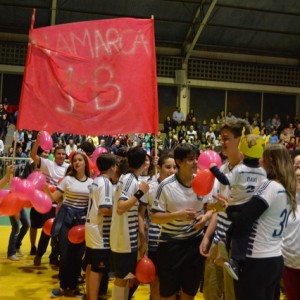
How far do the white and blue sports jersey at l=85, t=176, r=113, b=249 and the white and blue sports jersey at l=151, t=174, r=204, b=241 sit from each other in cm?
85

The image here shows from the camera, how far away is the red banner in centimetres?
473

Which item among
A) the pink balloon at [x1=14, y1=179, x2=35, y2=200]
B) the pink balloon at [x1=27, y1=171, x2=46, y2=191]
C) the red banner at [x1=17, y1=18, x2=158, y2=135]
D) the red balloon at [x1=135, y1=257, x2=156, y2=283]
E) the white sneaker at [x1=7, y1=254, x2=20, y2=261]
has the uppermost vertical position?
the red banner at [x1=17, y1=18, x2=158, y2=135]

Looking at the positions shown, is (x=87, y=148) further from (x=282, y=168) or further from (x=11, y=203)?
(x=282, y=168)

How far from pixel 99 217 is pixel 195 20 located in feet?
51.4

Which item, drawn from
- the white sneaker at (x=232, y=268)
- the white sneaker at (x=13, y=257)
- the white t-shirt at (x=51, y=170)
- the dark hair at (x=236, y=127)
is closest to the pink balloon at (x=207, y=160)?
the dark hair at (x=236, y=127)

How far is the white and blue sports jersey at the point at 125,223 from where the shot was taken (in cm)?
389

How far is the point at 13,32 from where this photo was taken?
1912 centimetres

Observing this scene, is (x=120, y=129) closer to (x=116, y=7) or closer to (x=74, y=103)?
(x=74, y=103)

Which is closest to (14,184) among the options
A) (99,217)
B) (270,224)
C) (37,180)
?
(37,180)

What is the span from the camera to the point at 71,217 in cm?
513

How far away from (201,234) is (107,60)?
213 cm

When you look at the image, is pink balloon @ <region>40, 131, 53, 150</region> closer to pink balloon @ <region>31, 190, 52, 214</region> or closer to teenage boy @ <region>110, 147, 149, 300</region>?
pink balloon @ <region>31, 190, 52, 214</region>

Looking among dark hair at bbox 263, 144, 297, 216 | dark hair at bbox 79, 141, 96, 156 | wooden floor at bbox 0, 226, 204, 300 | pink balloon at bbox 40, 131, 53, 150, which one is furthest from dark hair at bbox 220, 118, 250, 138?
dark hair at bbox 79, 141, 96, 156

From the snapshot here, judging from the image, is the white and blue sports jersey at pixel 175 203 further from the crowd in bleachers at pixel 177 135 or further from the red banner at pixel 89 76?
the crowd in bleachers at pixel 177 135
